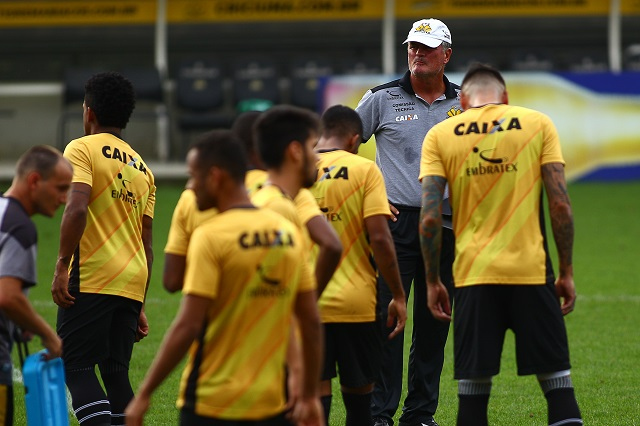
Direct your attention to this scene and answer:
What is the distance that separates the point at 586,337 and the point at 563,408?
4543 mm

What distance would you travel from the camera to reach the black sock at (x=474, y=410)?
17.3 ft

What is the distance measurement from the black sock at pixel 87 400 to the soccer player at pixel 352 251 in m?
1.13

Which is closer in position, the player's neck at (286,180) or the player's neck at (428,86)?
the player's neck at (286,180)

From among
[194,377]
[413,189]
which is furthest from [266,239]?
[413,189]

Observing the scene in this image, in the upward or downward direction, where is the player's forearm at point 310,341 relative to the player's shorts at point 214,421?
upward

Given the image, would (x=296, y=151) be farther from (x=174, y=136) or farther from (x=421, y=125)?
(x=174, y=136)

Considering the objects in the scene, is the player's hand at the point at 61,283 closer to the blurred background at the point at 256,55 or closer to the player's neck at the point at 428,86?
the player's neck at the point at 428,86

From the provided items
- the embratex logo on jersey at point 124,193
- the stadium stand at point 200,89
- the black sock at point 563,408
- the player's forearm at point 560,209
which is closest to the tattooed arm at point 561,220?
the player's forearm at point 560,209

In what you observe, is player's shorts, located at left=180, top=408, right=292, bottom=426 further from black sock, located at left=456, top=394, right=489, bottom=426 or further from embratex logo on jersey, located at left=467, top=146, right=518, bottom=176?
embratex logo on jersey, located at left=467, top=146, right=518, bottom=176

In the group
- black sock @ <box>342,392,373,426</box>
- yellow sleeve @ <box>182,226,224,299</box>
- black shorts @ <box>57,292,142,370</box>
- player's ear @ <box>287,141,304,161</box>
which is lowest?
black sock @ <box>342,392,373,426</box>

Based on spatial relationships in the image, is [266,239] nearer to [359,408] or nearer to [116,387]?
[359,408]

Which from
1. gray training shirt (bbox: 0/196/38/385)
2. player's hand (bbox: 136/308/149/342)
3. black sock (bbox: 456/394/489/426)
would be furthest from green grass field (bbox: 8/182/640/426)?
gray training shirt (bbox: 0/196/38/385)

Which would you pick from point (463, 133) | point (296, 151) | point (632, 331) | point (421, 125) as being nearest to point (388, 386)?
point (421, 125)

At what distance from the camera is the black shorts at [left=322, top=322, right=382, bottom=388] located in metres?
5.68
